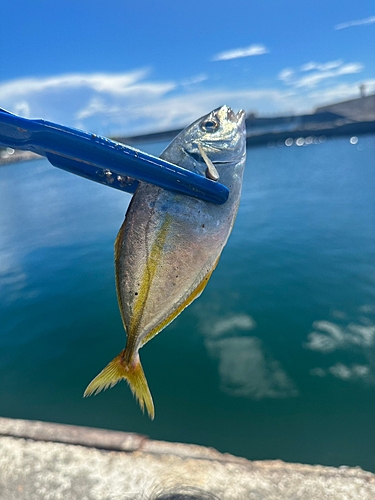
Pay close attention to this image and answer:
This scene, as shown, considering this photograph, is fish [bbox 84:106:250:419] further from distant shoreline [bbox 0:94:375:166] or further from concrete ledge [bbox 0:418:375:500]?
distant shoreline [bbox 0:94:375:166]

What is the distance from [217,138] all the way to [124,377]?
1.47m

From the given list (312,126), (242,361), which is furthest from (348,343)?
(312,126)

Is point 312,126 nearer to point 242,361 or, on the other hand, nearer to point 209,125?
point 242,361

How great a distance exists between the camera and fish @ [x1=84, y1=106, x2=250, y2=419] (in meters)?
1.68

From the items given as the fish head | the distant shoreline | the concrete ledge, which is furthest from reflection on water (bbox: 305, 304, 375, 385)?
the distant shoreline

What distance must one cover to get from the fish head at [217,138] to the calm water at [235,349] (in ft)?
13.3

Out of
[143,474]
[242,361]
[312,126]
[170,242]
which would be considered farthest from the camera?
[312,126]

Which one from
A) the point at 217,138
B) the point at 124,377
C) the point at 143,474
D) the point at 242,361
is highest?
the point at 217,138

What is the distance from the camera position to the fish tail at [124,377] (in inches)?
72.2

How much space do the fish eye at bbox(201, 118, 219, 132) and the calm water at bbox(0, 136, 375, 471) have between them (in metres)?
4.15

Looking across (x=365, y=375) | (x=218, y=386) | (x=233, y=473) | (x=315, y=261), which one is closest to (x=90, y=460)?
(x=233, y=473)

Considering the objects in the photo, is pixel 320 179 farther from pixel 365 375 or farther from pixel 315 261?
pixel 365 375

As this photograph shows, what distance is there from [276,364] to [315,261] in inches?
197

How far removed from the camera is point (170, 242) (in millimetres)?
1704
